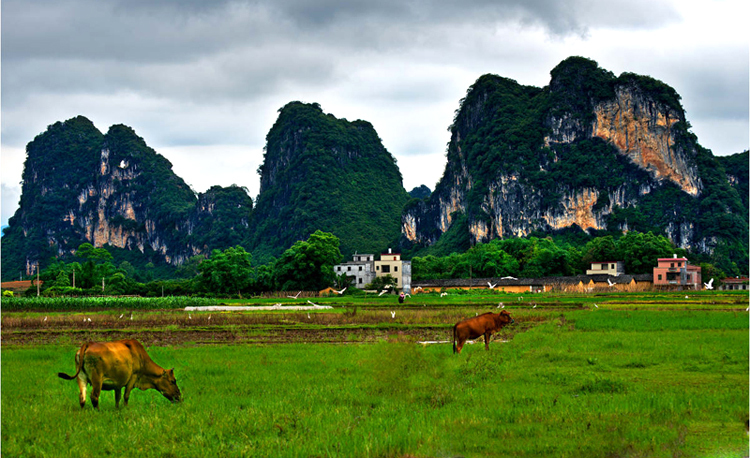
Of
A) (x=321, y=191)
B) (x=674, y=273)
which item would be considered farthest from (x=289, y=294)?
(x=321, y=191)

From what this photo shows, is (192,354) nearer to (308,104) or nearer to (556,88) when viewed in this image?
(556,88)

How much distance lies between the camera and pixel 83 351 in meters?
9.67

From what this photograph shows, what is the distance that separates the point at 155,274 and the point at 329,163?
188 feet

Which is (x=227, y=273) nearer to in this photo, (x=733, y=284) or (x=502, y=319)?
(x=502, y=319)

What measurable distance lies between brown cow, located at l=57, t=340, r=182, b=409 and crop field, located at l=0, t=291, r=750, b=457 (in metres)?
0.39

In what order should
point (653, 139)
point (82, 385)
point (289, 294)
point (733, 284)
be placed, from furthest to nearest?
point (653, 139) → point (733, 284) → point (289, 294) → point (82, 385)

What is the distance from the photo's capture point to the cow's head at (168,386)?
10781mm

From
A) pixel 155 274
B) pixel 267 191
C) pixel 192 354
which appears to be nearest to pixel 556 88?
pixel 267 191

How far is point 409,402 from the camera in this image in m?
11.4

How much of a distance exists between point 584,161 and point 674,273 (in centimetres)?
6102

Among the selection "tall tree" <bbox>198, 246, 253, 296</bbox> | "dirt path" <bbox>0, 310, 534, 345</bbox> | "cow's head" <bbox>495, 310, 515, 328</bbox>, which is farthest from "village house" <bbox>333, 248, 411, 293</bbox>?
"cow's head" <bbox>495, 310, 515, 328</bbox>

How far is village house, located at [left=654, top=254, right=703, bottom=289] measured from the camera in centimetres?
7993

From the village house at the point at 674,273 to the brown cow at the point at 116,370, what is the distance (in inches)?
2999

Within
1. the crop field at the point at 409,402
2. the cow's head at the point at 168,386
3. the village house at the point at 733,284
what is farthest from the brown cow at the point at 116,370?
the village house at the point at 733,284
